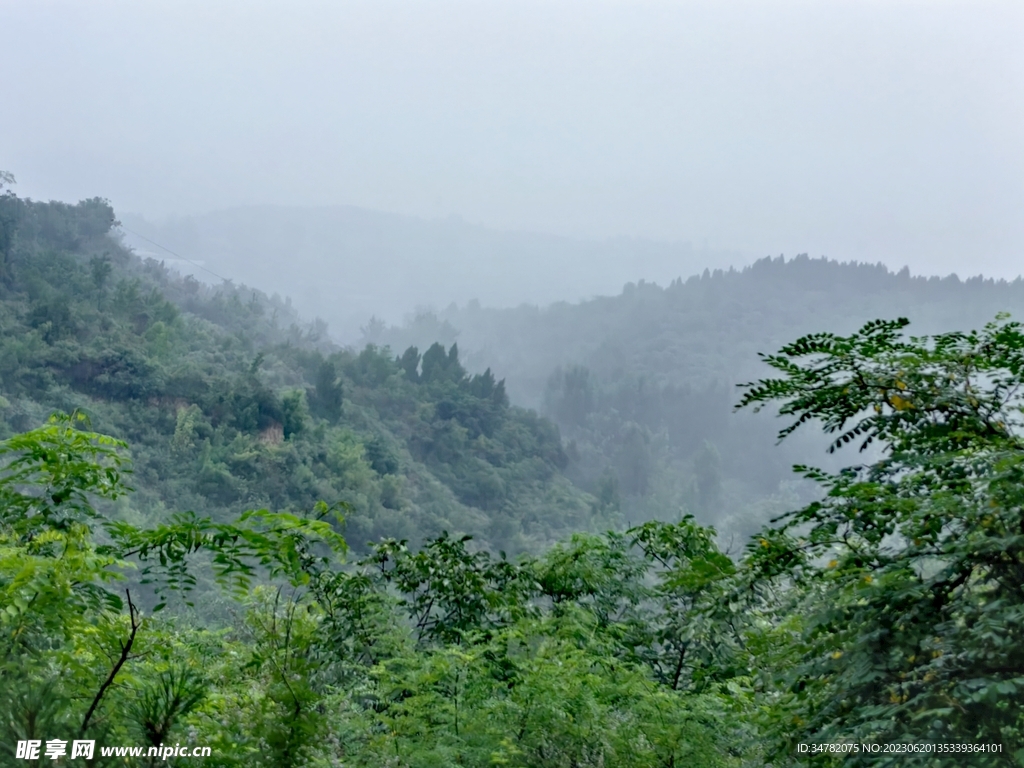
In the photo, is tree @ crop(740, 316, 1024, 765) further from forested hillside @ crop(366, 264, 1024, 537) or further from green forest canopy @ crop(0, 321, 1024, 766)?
forested hillside @ crop(366, 264, 1024, 537)

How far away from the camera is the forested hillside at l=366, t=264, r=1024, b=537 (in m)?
51.6

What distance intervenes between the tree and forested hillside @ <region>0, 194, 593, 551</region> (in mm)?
20408

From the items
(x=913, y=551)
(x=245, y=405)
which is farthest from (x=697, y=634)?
(x=245, y=405)

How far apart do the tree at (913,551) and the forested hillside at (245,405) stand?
2041 cm

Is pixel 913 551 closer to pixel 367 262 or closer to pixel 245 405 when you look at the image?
pixel 245 405

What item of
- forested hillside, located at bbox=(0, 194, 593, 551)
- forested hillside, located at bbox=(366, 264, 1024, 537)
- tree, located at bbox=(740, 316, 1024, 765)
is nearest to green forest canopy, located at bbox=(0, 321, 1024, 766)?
tree, located at bbox=(740, 316, 1024, 765)

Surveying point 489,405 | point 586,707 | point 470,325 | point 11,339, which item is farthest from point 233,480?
point 470,325

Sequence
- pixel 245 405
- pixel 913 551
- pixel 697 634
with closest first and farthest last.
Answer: pixel 913 551
pixel 697 634
pixel 245 405

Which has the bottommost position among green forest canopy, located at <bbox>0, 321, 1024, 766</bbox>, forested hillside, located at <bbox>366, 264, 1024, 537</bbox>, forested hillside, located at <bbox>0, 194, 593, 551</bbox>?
green forest canopy, located at <bbox>0, 321, 1024, 766</bbox>

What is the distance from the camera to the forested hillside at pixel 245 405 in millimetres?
27844

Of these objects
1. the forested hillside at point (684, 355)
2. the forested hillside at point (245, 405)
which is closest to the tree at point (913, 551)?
the forested hillside at point (245, 405)

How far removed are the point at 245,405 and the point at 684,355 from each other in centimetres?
5008

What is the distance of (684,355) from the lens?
2906 inches

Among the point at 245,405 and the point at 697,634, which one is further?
the point at 245,405
